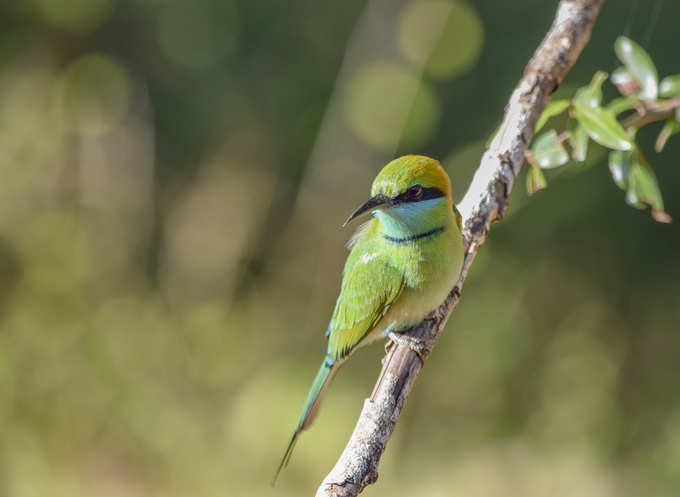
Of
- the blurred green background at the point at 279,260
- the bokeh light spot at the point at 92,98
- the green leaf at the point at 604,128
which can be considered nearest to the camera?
the green leaf at the point at 604,128

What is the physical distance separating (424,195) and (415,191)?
0.02 m

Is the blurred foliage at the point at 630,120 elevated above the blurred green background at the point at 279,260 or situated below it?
above

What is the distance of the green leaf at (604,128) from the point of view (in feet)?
4.70

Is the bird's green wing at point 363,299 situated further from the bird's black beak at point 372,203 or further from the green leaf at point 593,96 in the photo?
the green leaf at point 593,96

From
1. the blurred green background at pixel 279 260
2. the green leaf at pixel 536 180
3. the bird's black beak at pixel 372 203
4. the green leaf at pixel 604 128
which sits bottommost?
the blurred green background at pixel 279 260

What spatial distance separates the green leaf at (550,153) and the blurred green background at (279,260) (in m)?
1.06

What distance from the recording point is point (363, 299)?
5.01ft

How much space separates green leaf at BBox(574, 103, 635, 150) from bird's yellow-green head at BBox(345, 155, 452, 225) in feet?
1.07

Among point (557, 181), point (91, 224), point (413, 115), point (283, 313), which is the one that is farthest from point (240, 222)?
point (557, 181)

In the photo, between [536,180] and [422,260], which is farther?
[536,180]

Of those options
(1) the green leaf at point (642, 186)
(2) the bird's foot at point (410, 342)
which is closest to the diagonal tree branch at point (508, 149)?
(2) the bird's foot at point (410, 342)

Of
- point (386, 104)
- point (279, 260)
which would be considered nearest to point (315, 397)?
point (386, 104)

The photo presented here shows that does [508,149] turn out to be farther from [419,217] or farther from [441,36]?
[441,36]

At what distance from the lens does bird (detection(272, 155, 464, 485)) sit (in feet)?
4.62
